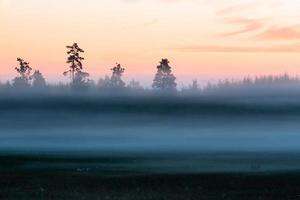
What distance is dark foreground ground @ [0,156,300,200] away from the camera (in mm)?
32375

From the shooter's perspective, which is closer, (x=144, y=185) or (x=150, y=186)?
(x=150, y=186)

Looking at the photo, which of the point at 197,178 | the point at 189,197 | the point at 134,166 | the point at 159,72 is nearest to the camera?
the point at 189,197

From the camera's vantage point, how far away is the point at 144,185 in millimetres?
37375

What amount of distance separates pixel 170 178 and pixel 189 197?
9686 mm

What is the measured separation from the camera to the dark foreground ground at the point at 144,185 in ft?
106

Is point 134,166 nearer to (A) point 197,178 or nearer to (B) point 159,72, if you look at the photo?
(A) point 197,178

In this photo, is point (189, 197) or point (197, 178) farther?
point (197, 178)

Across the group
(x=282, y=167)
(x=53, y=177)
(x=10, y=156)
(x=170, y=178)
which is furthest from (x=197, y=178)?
(x=10, y=156)

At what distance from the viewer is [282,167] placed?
50.2m

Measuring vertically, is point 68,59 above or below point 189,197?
above

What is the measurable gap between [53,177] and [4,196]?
10.7 meters

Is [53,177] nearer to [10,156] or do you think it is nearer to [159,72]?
[10,156]

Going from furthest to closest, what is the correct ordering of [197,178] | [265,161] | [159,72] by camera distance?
[159,72]
[265,161]
[197,178]

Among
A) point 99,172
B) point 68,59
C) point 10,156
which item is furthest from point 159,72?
point 99,172
